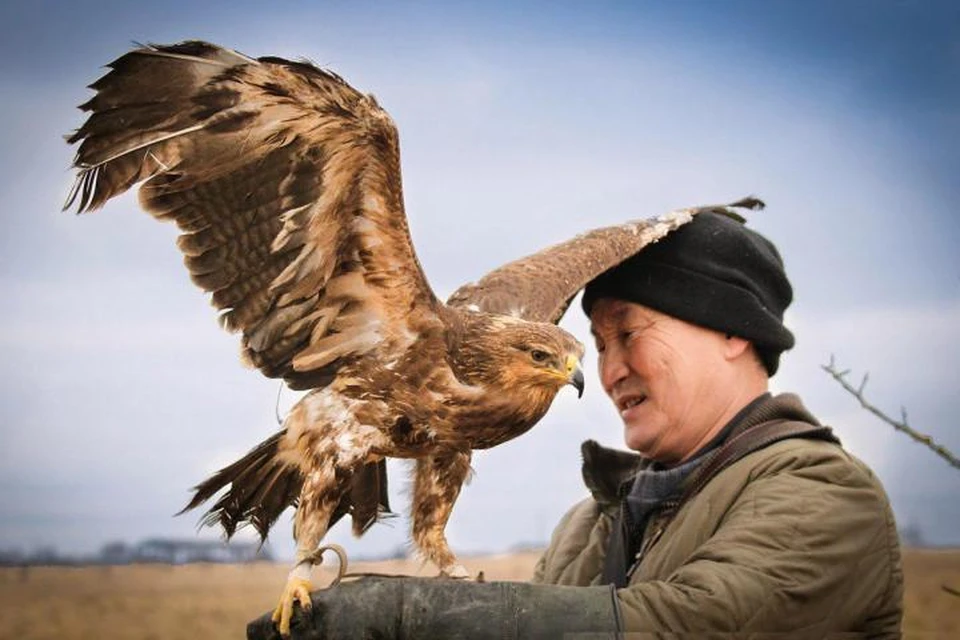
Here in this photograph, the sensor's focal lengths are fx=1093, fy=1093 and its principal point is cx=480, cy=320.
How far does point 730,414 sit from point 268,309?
4.93 feet

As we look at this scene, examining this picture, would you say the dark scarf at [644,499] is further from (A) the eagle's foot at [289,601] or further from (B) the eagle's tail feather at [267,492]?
(A) the eagle's foot at [289,601]

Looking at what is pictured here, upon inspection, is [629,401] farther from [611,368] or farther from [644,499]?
[644,499]

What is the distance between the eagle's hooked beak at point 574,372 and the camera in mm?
3129

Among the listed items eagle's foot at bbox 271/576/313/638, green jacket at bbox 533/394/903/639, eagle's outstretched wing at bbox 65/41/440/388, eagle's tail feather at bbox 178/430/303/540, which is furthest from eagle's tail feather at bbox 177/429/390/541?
green jacket at bbox 533/394/903/639

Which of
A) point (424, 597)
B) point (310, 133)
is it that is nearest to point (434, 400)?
point (424, 597)

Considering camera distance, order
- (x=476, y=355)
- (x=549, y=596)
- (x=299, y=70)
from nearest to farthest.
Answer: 1. (x=549, y=596)
2. (x=299, y=70)
3. (x=476, y=355)

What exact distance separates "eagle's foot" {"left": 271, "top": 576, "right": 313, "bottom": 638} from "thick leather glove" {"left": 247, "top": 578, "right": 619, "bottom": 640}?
1.4 inches

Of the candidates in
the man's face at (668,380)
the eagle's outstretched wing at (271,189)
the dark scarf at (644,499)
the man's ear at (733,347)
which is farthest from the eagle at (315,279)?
the man's ear at (733,347)

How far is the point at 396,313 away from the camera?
319 centimetres

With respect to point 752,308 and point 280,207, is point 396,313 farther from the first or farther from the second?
point 752,308

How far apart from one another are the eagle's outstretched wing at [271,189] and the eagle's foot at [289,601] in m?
0.71

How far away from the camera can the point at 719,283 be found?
3.46 metres

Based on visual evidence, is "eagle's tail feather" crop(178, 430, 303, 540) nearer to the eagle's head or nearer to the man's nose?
the eagle's head

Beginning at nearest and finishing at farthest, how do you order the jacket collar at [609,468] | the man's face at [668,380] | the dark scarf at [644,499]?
the dark scarf at [644,499]
the man's face at [668,380]
the jacket collar at [609,468]
